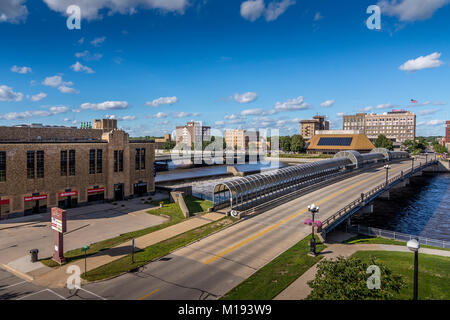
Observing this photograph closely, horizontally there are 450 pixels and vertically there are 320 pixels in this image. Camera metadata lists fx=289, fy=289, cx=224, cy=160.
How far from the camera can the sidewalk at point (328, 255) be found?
18.7m

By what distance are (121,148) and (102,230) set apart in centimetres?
2019

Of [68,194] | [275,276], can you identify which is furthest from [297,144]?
[275,276]

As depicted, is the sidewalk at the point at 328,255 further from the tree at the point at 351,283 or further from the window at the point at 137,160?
the window at the point at 137,160

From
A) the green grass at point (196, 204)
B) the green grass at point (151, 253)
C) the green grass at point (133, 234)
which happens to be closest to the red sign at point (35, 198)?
the green grass at point (133, 234)

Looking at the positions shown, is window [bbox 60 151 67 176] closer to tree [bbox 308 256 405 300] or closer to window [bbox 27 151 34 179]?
window [bbox 27 151 34 179]

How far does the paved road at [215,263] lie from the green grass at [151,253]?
86 cm

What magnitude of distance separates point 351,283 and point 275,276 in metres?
7.78

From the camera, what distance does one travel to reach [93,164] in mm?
46750

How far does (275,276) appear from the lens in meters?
21.0

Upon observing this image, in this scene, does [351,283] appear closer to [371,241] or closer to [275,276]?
[275,276]

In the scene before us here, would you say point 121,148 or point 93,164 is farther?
point 121,148

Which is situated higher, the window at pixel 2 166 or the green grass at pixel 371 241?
the window at pixel 2 166
